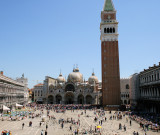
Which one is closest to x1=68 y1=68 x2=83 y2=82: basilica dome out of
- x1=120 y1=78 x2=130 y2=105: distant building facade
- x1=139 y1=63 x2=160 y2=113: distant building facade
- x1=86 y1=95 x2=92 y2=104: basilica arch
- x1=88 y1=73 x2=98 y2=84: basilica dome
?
x1=88 y1=73 x2=98 y2=84: basilica dome

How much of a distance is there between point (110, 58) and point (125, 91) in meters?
26.7

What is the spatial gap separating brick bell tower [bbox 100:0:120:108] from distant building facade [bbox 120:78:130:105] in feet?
76.1

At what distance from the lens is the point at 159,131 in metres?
24.9

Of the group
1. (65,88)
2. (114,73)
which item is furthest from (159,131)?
(65,88)

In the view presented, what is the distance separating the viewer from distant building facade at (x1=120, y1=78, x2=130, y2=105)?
8125 centimetres

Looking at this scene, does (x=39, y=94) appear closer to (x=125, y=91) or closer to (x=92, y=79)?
(x=92, y=79)

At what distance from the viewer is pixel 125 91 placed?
82.8 meters

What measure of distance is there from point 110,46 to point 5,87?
37629 mm

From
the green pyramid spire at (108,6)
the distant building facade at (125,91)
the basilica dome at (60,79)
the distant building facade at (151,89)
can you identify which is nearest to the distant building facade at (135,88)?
A: the distant building facade at (151,89)

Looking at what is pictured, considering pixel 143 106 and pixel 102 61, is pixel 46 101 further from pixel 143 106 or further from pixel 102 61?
pixel 143 106

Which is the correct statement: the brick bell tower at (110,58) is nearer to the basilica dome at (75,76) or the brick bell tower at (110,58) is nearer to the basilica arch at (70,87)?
the basilica arch at (70,87)

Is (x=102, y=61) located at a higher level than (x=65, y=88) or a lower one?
higher

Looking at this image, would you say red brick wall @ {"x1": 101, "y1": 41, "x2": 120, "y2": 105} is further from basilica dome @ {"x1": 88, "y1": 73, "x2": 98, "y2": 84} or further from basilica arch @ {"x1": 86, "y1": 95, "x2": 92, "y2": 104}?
basilica dome @ {"x1": 88, "y1": 73, "x2": 98, "y2": 84}

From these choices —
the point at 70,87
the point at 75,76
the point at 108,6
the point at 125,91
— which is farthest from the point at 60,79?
the point at 108,6
